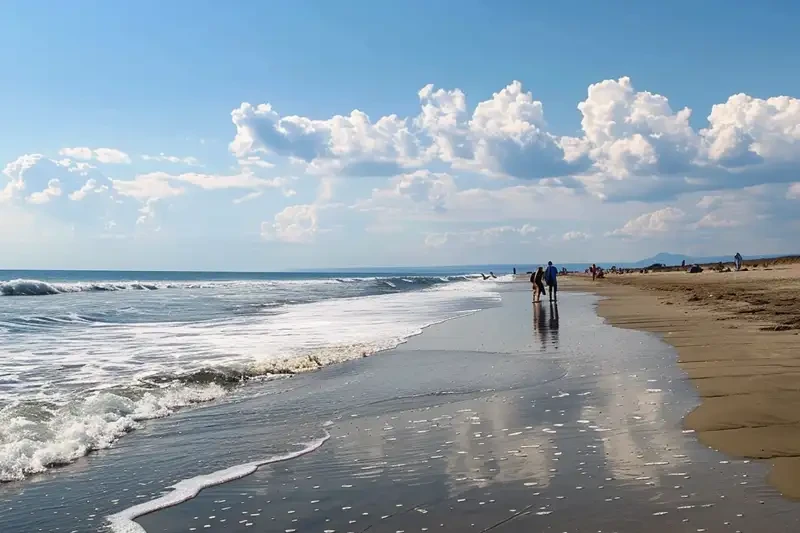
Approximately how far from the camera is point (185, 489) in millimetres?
5770

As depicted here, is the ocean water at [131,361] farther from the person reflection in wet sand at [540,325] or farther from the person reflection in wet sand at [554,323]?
the person reflection in wet sand at [554,323]

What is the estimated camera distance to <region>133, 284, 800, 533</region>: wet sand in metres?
4.70

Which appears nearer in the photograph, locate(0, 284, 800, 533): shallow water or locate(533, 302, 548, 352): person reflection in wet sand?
locate(0, 284, 800, 533): shallow water

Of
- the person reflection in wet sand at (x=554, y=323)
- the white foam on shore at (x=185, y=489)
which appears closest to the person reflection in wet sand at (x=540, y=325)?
the person reflection in wet sand at (x=554, y=323)

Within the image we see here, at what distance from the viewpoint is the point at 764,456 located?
19.1 feet

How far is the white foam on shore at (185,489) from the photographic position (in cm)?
501

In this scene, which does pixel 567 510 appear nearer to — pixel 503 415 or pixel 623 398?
pixel 503 415

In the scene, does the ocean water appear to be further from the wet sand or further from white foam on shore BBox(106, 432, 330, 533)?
the wet sand

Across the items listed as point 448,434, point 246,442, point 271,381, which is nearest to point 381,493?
point 448,434

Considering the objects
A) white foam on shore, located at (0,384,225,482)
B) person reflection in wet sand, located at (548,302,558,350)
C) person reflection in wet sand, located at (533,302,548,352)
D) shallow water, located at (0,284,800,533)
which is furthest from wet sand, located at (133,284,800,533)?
person reflection in wet sand, located at (533,302,548,352)

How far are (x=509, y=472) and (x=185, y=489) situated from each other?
9.36ft

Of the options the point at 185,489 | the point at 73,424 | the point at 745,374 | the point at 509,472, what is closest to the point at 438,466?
the point at 509,472

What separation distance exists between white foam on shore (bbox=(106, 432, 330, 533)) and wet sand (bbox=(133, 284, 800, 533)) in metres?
0.10

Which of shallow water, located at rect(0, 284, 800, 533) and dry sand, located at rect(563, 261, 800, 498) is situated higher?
dry sand, located at rect(563, 261, 800, 498)
